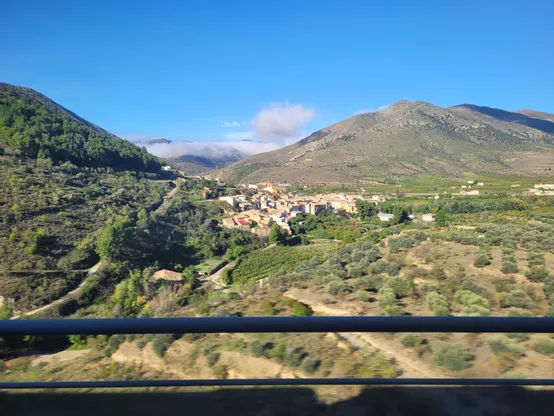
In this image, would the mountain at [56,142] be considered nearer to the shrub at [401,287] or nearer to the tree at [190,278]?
the tree at [190,278]

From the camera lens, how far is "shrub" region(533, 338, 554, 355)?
1984mm

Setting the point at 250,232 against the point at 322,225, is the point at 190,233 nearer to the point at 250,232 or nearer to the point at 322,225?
the point at 250,232

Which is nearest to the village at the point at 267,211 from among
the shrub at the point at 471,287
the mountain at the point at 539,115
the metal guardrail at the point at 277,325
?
the shrub at the point at 471,287

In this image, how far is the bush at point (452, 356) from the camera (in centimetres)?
193

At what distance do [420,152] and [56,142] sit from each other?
54.6 meters

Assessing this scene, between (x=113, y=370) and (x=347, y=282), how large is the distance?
2680mm

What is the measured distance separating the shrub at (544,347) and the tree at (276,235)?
1782 cm

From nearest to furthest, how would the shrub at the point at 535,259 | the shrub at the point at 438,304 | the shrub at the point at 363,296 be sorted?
1. the shrub at the point at 438,304
2. the shrub at the point at 363,296
3. the shrub at the point at 535,259

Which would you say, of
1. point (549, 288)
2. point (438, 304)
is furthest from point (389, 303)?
point (549, 288)

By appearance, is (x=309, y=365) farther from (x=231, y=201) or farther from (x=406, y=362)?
(x=231, y=201)

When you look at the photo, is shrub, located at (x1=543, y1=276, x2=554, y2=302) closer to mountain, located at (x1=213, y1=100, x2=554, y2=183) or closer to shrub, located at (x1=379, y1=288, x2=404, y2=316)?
shrub, located at (x1=379, y1=288, x2=404, y2=316)

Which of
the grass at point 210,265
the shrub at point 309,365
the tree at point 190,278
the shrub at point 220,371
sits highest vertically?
the shrub at point 309,365

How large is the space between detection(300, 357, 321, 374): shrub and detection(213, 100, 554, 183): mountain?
153 ft

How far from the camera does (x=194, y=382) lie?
1.80m
